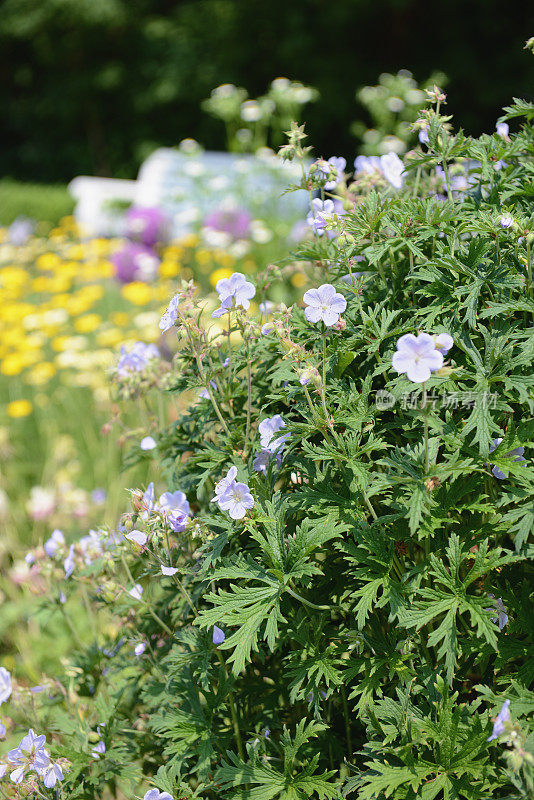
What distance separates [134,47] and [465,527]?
1954 centimetres

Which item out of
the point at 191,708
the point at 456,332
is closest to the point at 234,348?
the point at 456,332

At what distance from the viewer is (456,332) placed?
112cm

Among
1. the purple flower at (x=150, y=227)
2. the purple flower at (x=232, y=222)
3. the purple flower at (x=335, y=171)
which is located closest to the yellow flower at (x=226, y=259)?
the purple flower at (x=232, y=222)

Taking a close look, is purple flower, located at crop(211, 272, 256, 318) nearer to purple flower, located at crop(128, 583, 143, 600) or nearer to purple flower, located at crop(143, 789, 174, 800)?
purple flower, located at crop(128, 583, 143, 600)

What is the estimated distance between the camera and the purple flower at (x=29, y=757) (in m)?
1.19

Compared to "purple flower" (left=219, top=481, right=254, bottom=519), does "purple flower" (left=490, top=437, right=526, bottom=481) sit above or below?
above

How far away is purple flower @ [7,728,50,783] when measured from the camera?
46.8 inches

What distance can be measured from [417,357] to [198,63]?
1647 centimetres

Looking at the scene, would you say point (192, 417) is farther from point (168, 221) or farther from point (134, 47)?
point (134, 47)

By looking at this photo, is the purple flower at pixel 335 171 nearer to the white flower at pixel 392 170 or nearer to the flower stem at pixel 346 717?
the white flower at pixel 392 170

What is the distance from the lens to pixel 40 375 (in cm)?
406

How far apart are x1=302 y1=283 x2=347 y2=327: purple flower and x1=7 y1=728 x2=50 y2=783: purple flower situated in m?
0.88

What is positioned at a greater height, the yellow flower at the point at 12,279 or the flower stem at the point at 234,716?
the flower stem at the point at 234,716

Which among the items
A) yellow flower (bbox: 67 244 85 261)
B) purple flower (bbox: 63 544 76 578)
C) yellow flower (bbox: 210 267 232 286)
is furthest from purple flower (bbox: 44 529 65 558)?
yellow flower (bbox: 67 244 85 261)
